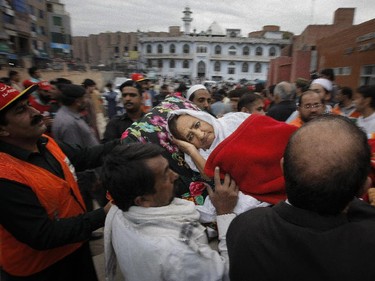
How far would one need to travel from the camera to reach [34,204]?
147cm

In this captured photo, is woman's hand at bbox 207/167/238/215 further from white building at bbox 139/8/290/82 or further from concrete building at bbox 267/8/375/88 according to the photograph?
white building at bbox 139/8/290/82

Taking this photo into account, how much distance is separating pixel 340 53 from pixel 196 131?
14859mm

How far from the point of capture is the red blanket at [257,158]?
120 cm

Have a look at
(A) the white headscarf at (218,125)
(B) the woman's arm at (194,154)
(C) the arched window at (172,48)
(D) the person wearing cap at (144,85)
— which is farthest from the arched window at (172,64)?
(B) the woman's arm at (194,154)

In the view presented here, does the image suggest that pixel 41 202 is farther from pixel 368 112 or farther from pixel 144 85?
pixel 144 85

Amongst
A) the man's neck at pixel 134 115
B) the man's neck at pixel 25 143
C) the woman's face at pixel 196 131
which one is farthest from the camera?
the man's neck at pixel 134 115

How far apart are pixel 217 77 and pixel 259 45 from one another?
9.45 metres

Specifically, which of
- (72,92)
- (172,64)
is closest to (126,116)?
(72,92)

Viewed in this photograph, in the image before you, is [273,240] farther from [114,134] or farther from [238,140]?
[114,134]

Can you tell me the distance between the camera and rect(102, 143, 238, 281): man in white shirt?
3.81ft

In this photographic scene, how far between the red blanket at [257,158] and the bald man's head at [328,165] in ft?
1.01

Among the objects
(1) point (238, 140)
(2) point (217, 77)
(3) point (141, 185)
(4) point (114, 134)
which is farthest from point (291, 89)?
(2) point (217, 77)

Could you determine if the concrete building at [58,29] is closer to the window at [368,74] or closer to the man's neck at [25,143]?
the window at [368,74]

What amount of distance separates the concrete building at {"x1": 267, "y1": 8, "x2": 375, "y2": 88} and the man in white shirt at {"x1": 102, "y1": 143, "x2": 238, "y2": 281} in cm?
1208
